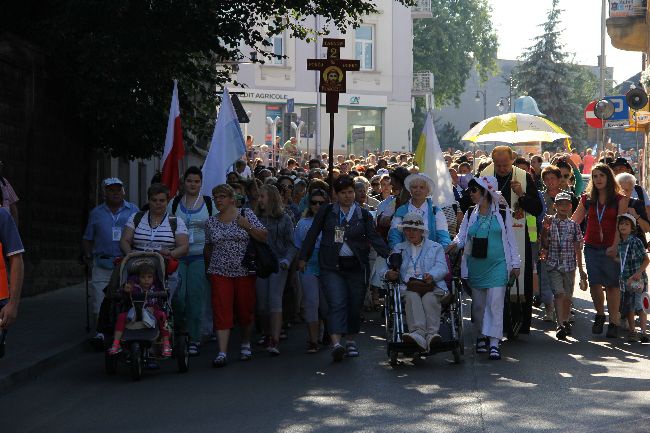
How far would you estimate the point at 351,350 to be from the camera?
12844 millimetres

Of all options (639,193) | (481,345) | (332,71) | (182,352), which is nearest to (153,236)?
(182,352)

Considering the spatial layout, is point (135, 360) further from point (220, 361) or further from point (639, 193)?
point (639, 193)

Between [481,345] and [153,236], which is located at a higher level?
[153,236]

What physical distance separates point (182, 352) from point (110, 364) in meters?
0.63

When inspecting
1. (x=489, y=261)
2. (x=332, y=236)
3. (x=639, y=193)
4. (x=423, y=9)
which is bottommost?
(x=489, y=261)

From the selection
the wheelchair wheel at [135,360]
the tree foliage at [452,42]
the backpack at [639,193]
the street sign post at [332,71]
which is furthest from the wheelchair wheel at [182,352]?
the tree foliage at [452,42]

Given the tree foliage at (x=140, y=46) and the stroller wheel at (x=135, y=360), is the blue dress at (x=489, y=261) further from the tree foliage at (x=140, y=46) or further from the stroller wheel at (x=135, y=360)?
the tree foliage at (x=140, y=46)

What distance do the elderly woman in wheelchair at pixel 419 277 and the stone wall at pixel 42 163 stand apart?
24.6 ft

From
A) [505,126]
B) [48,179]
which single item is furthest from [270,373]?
[505,126]

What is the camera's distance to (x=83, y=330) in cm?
1460

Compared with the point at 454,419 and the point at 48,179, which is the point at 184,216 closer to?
the point at 454,419

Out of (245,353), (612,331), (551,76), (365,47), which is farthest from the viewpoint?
(551,76)

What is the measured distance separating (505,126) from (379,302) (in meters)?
5.35

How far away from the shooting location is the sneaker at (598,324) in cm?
1406
